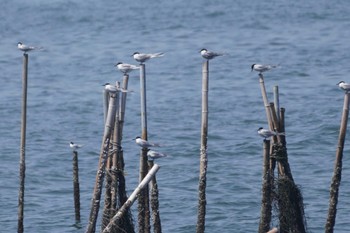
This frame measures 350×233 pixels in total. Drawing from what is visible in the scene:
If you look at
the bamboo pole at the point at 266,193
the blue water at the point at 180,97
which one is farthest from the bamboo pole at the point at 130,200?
the blue water at the point at 180,97

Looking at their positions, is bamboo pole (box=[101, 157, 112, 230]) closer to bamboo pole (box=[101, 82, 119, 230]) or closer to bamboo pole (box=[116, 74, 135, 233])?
bamboo pole (box=[101, 82, 119, 230])

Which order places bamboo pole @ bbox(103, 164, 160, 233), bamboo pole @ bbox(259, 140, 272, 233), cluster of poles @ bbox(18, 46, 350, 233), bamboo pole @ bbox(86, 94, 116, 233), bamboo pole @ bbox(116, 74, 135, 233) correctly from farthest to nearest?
bamboo pole @ bbox(259, 140, 272, 233) < bamboo pole @ bbox(116, 74, 135, 233) < cluster of poles @ bbox(18, 46, 350, 233) < bamboo pole @ bbox(86, 94, 116, 233) < bamboo pole @ bbox(103, 164, 160, 233)

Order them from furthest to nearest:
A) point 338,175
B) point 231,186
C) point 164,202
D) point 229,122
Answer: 1. point 229,122
2. point 231,186
3. point 164,202
4. point 338,175

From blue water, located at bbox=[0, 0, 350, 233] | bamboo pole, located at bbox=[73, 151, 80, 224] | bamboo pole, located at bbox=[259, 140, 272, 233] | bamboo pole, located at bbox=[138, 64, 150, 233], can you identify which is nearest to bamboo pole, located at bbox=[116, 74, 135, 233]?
bamboo pole, located at bbox=[138, 64, 150, 233]

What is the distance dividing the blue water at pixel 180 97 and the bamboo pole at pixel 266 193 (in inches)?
191

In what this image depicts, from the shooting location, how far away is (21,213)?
75.9 ft

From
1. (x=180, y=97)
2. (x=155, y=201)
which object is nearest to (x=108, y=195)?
(x=155, y=201)

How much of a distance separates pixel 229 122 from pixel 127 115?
4.30 metres

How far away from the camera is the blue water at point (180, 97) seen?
29.6m

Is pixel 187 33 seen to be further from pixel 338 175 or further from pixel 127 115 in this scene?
pixel 338 175

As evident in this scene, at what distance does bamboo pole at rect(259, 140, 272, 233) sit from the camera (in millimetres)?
20202

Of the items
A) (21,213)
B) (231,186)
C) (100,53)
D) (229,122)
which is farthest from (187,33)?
(21,213)

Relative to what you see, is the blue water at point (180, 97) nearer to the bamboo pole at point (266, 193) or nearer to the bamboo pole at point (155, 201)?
the bamboo pole at point (266, 193)

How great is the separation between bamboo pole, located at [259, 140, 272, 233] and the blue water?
4.84m
